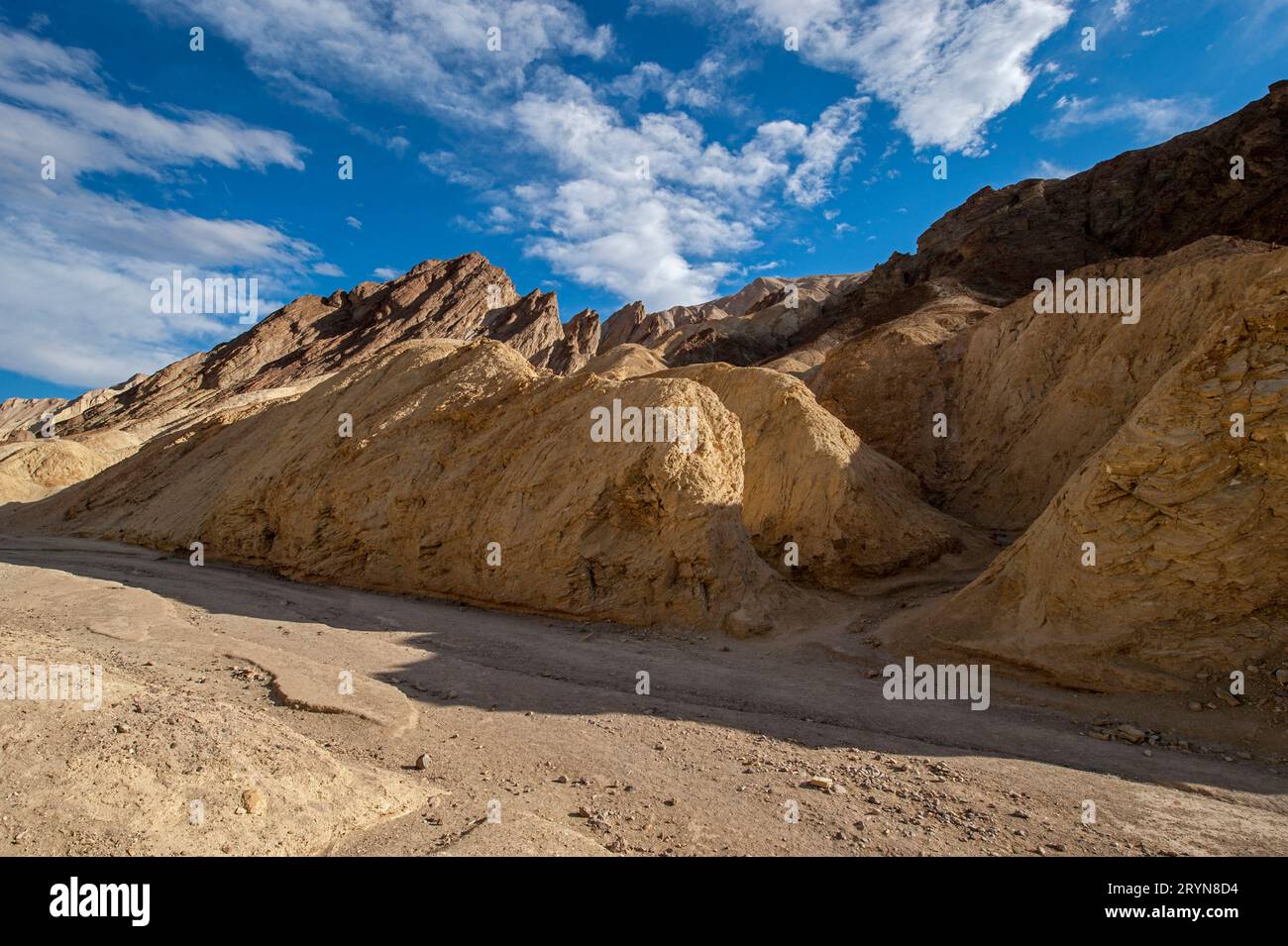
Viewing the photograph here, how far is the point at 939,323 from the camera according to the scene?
26891 mm

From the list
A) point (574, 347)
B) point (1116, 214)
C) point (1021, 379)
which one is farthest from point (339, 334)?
point (1116, 214)

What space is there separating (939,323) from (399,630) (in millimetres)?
24636

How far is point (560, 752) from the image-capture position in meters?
5.89

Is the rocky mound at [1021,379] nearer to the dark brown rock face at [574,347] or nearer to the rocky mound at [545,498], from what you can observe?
the rocky mound at [545,498]

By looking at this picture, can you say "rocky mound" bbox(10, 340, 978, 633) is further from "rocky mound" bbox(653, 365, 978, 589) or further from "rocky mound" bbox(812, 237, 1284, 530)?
"rocky mound" bbox(812, 237, 1284, 530)

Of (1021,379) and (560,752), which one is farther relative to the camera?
(1021,379)

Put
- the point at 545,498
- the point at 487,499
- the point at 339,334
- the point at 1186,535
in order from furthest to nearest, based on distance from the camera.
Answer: the point at 339,334
the point at 487,499
the point at 545,498
the point at 1186,535

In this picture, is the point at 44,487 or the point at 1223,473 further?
the point at 44,487

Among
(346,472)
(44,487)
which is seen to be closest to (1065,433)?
(346,472)

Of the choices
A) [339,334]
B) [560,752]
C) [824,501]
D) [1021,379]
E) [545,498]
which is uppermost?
[339,334]

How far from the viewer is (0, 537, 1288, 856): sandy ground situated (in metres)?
3.92

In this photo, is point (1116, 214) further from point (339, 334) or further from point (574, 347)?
point (339, 334)

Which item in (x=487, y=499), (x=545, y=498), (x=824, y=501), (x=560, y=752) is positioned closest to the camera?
(x=560, y=752)

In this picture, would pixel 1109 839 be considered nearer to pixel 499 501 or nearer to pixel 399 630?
pixel 399 630
